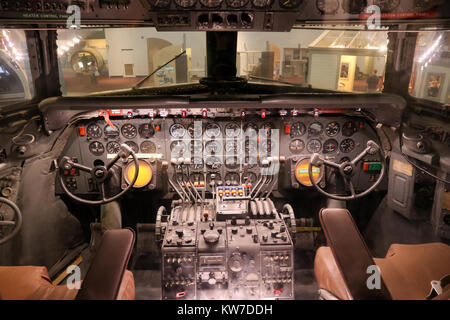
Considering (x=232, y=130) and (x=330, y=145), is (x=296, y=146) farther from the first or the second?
(x=232, y=130)

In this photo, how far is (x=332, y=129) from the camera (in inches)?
146

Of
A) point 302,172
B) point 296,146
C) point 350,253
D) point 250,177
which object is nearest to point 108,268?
point 350,253

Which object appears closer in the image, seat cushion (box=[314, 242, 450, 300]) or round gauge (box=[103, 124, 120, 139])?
seat cushion (box=[314, 242, 450, 300])

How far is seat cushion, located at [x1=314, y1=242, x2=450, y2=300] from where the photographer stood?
6.43 ft

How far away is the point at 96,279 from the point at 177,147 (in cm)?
209

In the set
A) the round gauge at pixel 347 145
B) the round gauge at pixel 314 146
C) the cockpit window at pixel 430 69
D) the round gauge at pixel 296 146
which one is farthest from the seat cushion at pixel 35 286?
the cockpit window at pixel 430 69

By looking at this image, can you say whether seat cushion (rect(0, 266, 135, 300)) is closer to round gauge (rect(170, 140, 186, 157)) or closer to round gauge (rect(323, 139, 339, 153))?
round gauge (rect(170, 140, 186, 157))

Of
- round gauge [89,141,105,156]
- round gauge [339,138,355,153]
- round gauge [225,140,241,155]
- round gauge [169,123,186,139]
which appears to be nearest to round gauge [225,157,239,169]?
round gauge [225,140,241,155]

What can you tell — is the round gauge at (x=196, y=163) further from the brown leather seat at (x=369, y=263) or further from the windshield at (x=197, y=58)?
the brown leather seat at (x=369, y=263)

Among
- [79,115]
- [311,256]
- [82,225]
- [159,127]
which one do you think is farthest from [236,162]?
[82,225]

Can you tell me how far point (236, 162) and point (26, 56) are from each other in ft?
7.59

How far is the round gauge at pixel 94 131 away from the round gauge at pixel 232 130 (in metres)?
1.39

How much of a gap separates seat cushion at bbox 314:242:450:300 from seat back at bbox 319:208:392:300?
0.07 meters

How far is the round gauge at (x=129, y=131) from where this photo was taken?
3.65 metres
